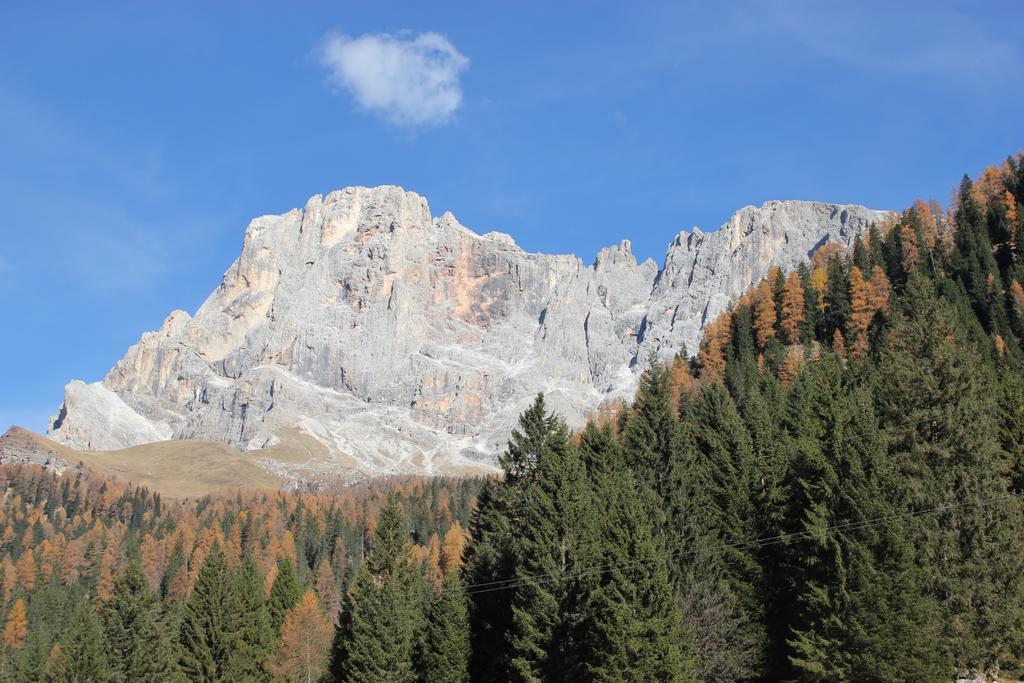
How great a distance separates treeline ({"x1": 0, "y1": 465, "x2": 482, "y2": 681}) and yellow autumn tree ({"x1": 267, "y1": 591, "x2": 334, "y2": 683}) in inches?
4.6

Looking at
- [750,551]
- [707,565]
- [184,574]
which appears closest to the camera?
[707,565]

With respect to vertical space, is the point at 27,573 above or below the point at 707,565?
→ below

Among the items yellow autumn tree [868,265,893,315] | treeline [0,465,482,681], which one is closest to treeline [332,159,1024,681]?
treeline [0,465,482,681]

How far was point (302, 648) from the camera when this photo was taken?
2512 inches

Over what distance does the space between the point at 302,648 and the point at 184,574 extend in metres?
54.4

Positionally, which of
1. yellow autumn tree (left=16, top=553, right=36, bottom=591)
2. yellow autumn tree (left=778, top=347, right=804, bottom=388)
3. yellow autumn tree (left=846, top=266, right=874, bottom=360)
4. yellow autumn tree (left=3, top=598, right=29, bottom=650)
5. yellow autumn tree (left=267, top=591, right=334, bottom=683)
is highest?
yellow autumn tree (left=846, top=266, right=874, bottom=360)

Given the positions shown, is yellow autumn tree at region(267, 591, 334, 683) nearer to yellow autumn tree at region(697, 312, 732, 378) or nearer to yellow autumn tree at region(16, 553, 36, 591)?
yellow autumn tree at region(697, 312, 732, 378)

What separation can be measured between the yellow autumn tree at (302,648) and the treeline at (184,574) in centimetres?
12

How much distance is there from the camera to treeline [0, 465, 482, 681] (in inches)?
2309

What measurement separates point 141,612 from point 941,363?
183ft

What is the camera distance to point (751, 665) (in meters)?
36.0

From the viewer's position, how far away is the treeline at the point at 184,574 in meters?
58.7

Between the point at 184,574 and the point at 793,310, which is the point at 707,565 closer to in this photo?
the point at 793,310

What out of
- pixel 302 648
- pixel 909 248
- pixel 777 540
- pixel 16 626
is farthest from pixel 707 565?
pixel 16 626
